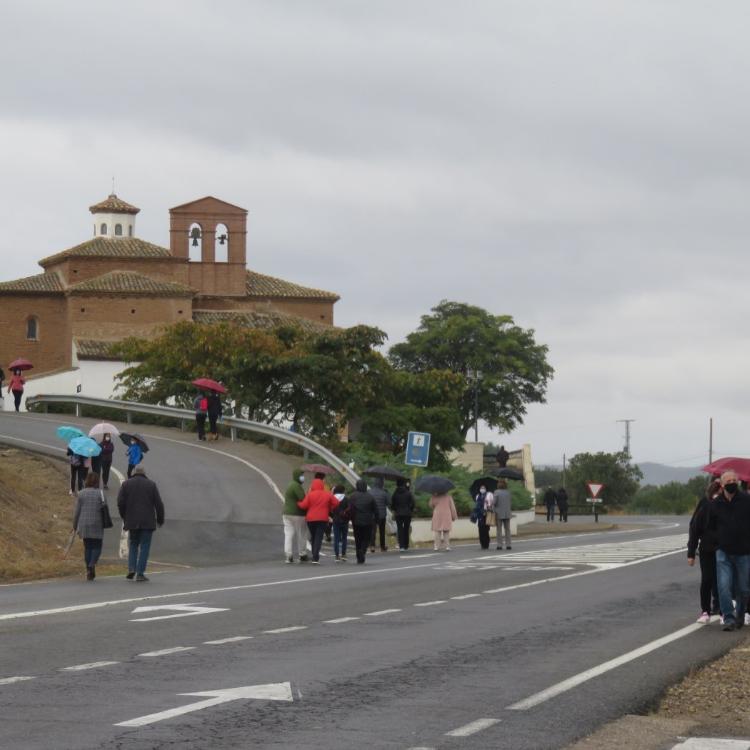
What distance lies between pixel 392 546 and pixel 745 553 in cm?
2319

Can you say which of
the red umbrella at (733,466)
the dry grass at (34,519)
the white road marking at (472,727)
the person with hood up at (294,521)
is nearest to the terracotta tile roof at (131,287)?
the dry grass at (34,519)

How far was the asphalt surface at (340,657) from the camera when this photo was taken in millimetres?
10734

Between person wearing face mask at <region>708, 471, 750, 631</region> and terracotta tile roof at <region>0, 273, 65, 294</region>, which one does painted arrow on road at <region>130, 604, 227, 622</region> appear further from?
terracotta tile roof at <region>0, 273, 65, 294</region>

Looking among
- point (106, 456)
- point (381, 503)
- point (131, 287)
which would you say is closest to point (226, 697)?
point (381, 503)

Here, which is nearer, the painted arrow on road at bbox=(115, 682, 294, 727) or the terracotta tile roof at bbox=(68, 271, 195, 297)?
the painted arrow on road at bbox=(115, 682, 294, 727)

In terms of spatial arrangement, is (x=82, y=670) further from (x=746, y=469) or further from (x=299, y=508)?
(x=299, y=508)

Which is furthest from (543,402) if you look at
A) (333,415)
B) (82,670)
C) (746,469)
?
(82,670)

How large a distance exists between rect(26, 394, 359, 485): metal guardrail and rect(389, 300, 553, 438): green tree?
62.5 meters

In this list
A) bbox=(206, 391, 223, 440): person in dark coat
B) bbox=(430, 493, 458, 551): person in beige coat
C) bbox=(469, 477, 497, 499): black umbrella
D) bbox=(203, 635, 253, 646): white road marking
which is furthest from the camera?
bbox=(206, 391, 223, 440): person in dark coat

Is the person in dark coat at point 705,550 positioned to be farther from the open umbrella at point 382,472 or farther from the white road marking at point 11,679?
the open umbrella at point 382,472

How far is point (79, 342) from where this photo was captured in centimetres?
9300

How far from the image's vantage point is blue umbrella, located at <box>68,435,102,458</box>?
1300 inches

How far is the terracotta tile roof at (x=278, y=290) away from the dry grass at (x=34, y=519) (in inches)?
2666

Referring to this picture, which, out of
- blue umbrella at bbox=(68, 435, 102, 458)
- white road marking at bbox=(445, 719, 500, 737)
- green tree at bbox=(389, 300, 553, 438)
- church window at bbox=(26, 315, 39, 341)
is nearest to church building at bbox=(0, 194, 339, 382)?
church window at bbox=(26, 315, 39, 341)
